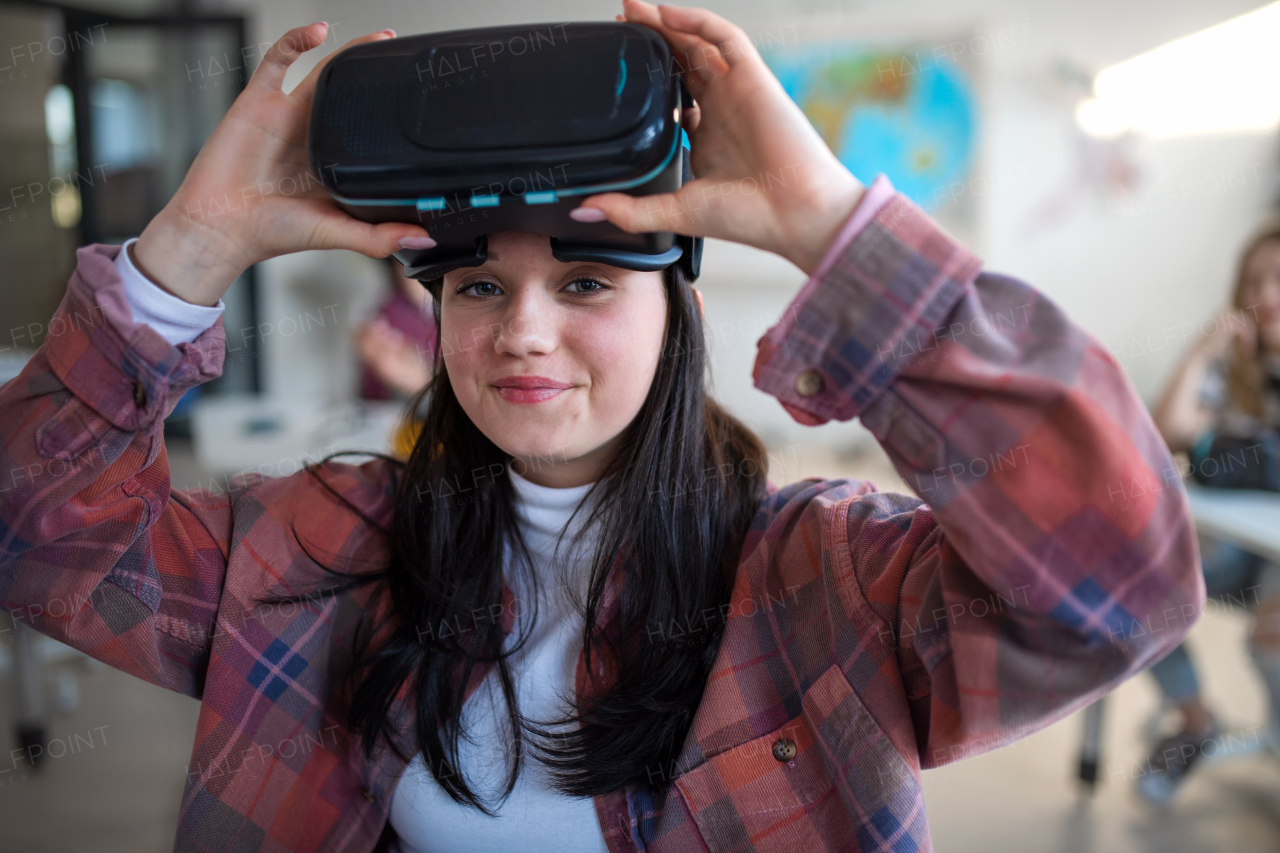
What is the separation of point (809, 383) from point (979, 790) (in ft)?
6.47

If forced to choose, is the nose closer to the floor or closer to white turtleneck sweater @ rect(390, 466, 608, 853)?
white turtleneck sweater @ rect(390, 466, 608, 853)

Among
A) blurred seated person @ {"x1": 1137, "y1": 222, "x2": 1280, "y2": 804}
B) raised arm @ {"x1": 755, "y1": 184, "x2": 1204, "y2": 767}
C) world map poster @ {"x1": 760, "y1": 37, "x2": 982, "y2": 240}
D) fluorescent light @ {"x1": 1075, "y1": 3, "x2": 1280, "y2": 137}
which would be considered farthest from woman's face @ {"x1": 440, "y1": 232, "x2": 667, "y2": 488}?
fluorescent light @ {"x1": 1075, "y1": 3, "x2": 1280, "y2": 137}

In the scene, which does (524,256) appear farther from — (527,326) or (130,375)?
(130,375)

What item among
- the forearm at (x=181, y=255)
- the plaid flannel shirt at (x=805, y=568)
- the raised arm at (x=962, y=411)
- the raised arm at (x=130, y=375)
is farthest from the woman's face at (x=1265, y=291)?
the forearm at (x=181, y=255)

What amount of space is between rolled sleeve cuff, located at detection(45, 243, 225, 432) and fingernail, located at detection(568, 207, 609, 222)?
1.32 ft

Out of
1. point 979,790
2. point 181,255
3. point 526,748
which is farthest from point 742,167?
point 979,790

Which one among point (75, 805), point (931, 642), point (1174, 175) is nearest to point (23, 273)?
point (75, 805)

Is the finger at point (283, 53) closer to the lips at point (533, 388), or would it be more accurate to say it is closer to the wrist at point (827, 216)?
the lips at point (533, 388)

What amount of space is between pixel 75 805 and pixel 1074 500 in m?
2.46

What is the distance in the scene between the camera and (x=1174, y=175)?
3.89 meters

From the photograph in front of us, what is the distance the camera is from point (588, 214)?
75 centimetres

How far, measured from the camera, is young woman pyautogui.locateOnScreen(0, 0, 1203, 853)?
671mm

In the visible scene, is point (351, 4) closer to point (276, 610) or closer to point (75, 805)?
point (75, 805)

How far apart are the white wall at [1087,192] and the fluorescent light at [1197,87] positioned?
6 centimetres
